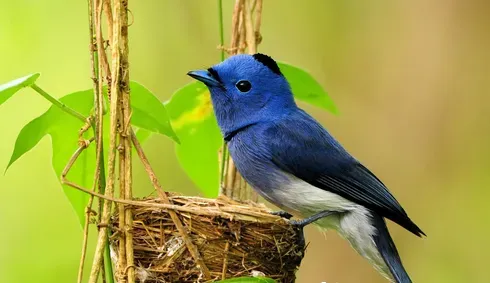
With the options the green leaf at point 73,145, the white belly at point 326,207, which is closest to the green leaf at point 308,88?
the white belly at point 326,207

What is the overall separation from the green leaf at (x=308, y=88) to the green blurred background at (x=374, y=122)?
6.76 ft

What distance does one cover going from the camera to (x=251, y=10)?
2693 millimetres

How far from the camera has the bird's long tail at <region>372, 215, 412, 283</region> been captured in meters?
2.62

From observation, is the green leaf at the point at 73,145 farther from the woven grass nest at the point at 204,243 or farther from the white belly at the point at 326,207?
the white belly at the point at 326,207

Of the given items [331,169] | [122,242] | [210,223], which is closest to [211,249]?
[210,223]

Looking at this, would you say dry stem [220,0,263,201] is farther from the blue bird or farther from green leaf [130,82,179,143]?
A: green leaf [130,82,179,143]

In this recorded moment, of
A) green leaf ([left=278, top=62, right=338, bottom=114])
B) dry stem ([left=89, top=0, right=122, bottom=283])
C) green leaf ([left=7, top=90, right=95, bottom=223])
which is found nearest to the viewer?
dry stem ([left=89, top=0, right=122, bottom=283])

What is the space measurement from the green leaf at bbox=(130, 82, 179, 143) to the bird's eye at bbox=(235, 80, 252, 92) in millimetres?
651

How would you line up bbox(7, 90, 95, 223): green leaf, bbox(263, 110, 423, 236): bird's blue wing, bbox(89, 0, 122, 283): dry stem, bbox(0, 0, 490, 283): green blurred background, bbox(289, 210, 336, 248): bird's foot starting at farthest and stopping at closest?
bbox(0, 0, 490, 283): green blurred background
bbox(263, 110, 423, 236): bird's blue wing
bbox(289, 210, 336, 248): bird's foot
bbox(7, 90, 95, 223): green leaf
bbox(89, 0, 122, 283): dry stem

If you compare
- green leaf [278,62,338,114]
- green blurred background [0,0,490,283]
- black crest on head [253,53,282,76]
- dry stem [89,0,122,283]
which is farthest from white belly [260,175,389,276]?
green blurred background [0,0,490,283]

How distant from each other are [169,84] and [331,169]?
2580 mm

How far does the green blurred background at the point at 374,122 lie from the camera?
178 inches

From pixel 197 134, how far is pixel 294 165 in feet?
1.19

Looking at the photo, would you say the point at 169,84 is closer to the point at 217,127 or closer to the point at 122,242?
the point at 217,127
